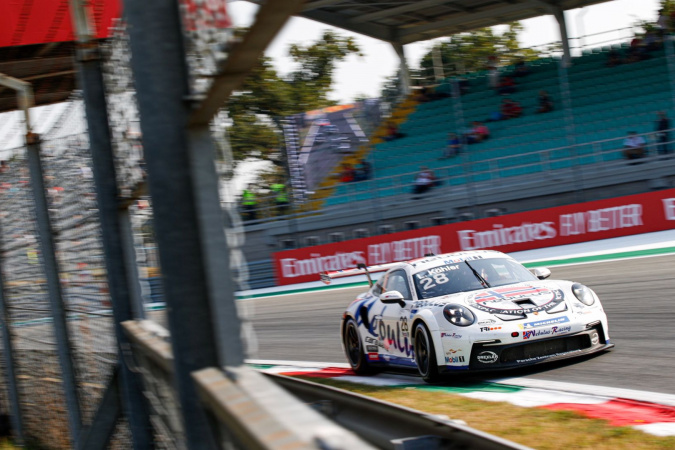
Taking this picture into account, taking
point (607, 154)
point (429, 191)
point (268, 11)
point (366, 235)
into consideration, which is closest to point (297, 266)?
point (366, 235)

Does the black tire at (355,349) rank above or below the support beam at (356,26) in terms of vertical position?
below

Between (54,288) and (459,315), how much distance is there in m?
4.00

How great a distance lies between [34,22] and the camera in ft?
17.7

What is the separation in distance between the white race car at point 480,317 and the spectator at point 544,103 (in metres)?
19.0

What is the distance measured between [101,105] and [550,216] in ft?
60.9

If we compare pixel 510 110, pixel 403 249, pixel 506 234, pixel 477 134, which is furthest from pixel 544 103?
pixel 403 249

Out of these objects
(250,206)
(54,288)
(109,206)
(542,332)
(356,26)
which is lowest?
(542,332)

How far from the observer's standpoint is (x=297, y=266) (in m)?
24.1

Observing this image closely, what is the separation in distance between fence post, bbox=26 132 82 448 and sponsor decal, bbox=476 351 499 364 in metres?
3.88

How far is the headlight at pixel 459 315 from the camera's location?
755cm

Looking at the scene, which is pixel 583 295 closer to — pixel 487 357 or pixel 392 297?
pixel 487 357

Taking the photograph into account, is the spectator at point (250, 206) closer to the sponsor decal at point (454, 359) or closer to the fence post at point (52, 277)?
the sponsor decal at point (454, 359)

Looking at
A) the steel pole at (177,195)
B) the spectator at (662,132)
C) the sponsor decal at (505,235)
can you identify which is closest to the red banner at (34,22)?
the steel pole at (177,195)

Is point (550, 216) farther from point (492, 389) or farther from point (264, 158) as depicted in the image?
point (264, 158)
